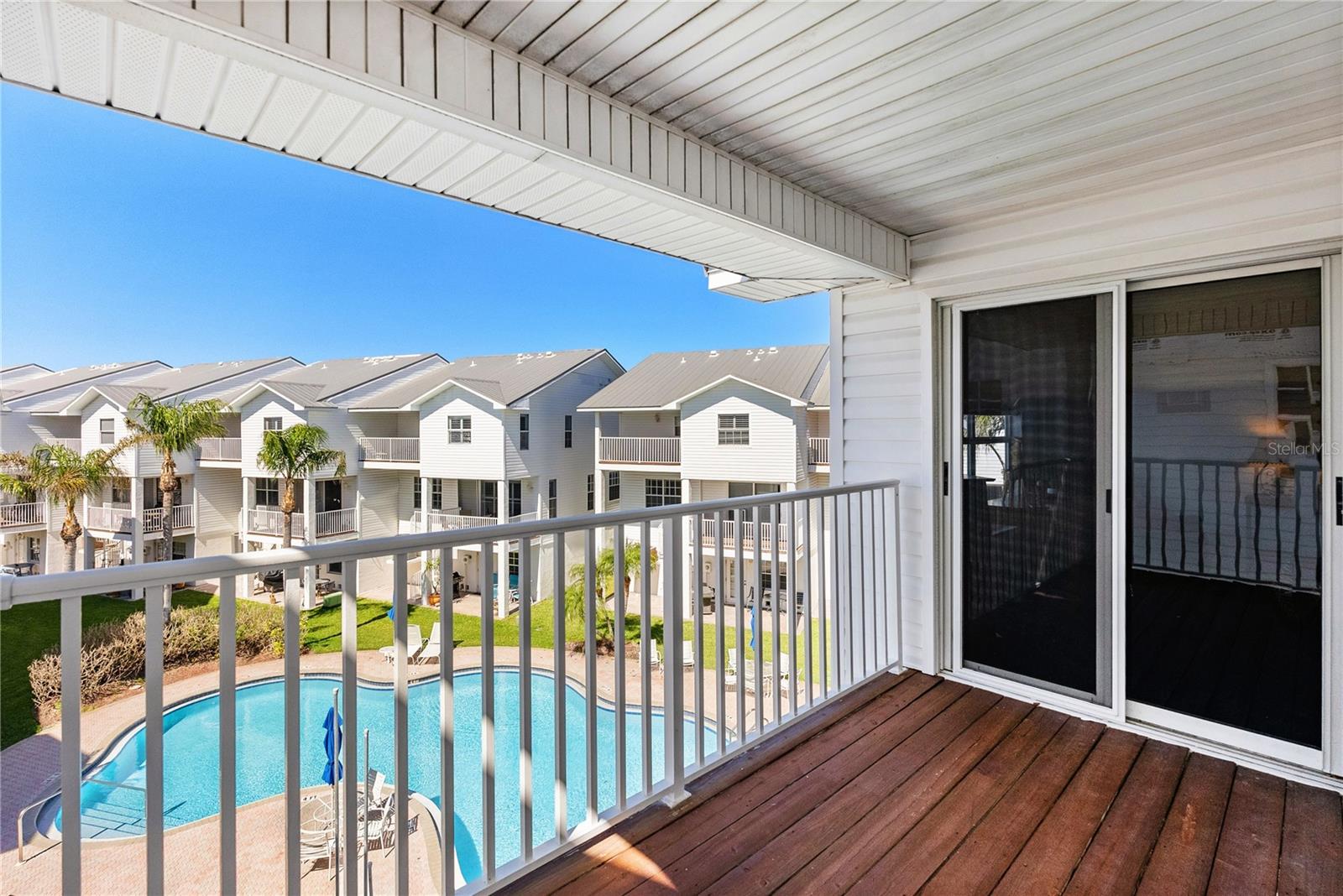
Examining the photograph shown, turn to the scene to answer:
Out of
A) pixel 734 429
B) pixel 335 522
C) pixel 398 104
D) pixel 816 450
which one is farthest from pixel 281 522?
pixel 398 104

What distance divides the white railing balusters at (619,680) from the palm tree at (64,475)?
44.6 ft

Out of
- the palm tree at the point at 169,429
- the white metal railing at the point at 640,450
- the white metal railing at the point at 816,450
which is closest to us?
the palm tree at the point at 169,429

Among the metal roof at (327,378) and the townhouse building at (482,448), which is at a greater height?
the metal roof at (327,378)

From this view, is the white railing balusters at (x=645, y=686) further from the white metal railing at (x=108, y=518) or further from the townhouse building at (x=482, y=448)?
the white metal railing at (x=108, y=518)

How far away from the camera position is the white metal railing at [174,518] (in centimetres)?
1301

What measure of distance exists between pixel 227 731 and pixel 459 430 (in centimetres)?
1389

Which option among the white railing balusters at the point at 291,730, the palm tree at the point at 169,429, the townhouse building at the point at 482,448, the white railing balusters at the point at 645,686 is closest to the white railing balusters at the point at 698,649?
the white railing balusters at the point at 645,686

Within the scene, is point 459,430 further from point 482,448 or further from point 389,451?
point 389,451

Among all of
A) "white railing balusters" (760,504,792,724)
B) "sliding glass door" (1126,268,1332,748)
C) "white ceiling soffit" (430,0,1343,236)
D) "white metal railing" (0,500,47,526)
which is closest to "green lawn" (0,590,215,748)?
"white ceiling soffit" (430,0,1343,236)

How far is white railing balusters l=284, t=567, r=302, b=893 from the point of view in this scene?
3.98 ft

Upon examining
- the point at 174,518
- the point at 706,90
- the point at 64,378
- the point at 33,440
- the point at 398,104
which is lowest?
the point at 174,518

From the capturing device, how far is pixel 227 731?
1.16 metres

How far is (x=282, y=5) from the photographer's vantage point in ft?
3.85

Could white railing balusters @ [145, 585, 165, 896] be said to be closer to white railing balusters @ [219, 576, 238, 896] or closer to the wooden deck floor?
white railing balusters @ [219, 576, 238, 896]
